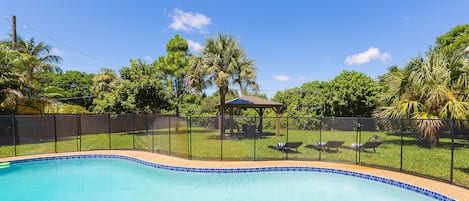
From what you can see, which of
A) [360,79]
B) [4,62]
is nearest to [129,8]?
[4,62]

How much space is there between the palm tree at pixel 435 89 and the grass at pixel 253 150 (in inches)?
35.9

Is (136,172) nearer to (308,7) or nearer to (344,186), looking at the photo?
(344,186)

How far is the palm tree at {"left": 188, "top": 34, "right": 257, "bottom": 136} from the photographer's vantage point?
1571cm

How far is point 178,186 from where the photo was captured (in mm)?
7602

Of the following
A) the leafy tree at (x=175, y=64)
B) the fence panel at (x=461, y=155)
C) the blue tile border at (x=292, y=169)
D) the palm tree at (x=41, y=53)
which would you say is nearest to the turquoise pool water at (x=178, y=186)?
the blue tile border at (x=292, y=169)

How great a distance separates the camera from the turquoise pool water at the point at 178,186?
6.75 metres

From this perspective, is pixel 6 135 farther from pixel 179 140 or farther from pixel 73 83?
pixel 73 83

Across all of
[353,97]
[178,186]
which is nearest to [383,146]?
[178,186]

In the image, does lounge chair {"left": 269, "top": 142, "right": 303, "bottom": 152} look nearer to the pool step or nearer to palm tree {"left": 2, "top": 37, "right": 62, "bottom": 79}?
the pool step

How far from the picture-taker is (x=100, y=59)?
110 ft

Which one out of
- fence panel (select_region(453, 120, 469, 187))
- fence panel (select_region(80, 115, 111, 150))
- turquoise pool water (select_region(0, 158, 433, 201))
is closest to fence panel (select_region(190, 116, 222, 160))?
turquoise pool water (select_region(0, 158, 433, 201))

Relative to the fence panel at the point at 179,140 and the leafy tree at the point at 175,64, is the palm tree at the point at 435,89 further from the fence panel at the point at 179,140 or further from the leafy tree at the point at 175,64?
the leafy tree at the point at 175,64

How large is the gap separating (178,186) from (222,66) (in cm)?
948

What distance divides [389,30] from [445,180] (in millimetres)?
15026
